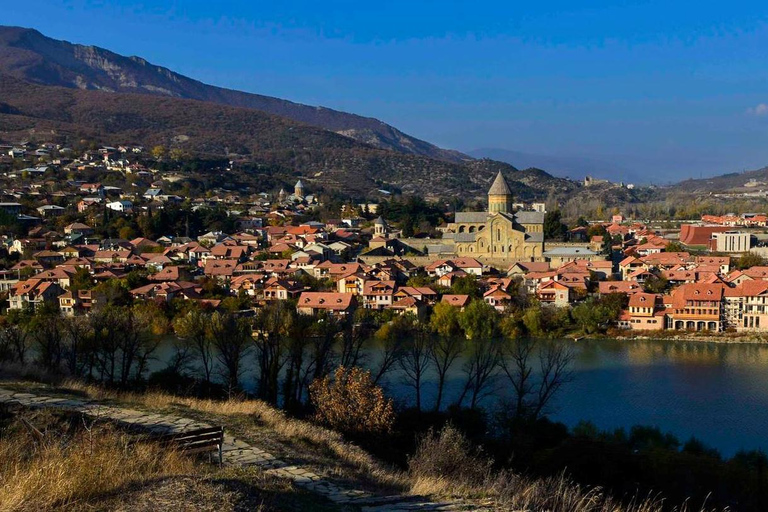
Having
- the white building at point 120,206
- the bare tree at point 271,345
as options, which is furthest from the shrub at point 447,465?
the white building at point 120,206

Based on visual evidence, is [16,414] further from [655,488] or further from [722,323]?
[722,323]

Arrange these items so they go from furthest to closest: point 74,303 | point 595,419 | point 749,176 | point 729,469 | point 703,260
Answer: point 749,176 → point 703,260 → point 74,303 → point 595,419 → point 729,469

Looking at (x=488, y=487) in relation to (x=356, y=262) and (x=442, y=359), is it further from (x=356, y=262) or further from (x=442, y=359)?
(x=356, y=262)

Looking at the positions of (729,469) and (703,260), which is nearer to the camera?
(729,469)

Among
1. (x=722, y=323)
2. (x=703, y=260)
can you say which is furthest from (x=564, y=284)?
(x=703, y=260)

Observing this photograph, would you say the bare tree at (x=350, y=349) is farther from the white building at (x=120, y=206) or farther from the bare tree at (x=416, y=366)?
the white building at (x=120, y=206)

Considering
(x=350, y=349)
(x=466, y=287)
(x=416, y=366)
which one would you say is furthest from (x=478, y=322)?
(x=350, y=349)
